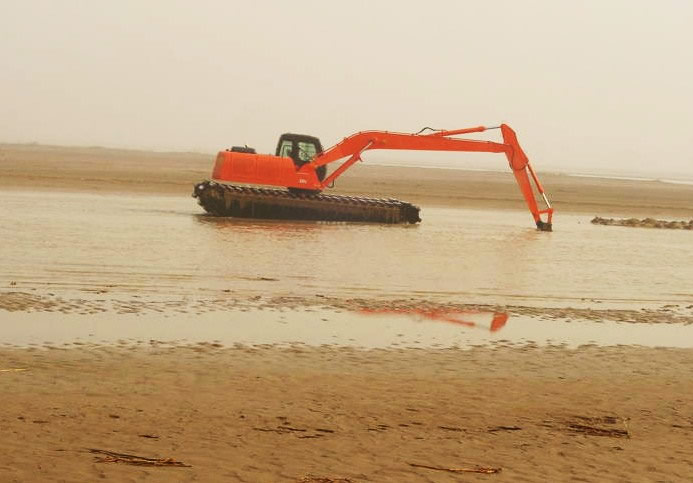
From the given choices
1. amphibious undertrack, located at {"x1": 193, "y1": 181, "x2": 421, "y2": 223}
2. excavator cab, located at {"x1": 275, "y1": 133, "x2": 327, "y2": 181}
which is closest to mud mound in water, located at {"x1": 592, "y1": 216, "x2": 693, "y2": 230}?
amphibious undertrack, located at {"x1": 193, "y1": 181, "x2": 421, "y2": 223}

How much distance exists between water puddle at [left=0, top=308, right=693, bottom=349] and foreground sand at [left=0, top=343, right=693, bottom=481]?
526 mm

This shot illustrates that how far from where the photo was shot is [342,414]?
816 cm

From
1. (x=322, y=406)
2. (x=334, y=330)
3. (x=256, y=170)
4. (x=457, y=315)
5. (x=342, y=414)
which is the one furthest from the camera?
(x=256, y=170)

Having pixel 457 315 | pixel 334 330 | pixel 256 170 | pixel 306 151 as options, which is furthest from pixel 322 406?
pixel 306 151

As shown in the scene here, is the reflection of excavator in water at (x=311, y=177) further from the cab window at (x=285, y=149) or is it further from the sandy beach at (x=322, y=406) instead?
the sandy beach at (x=322, y=406)

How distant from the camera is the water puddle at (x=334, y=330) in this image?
11086mm

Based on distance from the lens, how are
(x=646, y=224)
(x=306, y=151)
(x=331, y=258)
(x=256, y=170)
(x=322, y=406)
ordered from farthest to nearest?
(x=646, y=224), (x=306, y=151), (x=256, y=170), (x=331, y=258), (x=322, y=406)

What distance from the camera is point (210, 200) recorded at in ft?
97.9

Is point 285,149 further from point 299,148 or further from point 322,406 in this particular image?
point 322,406

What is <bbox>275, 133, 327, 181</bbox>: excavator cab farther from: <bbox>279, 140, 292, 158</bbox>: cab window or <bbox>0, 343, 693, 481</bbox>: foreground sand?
<bbox>0, 343, 693, 481</bbox>: foreground sand

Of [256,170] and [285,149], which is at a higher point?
[285,149]

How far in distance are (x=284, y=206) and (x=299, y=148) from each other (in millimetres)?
2370

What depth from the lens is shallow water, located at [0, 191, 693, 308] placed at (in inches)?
624

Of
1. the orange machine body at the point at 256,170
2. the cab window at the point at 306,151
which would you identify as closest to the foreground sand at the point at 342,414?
the orange machine body at the point at 256,170
